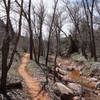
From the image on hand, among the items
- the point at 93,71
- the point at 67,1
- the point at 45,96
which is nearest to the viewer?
the point at 45,96

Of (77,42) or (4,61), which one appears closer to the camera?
(4,61)

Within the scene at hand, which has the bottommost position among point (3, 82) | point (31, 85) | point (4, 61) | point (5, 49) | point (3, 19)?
point (31, 85)

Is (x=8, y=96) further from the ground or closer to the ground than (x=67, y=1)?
closer to the ground

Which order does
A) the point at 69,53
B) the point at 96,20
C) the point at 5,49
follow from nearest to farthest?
the point at 5,49
the point at 96,20
the point at 69,53

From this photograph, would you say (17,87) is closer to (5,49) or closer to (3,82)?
(3,82)

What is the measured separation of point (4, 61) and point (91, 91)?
6.24 meters

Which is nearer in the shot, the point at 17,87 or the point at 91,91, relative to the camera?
the point at 17,87

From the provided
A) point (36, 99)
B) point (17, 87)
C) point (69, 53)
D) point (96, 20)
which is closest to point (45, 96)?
point (36, 99)

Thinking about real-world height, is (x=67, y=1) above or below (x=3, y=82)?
above

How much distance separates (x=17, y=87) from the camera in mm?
7492

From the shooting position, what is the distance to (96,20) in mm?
20891

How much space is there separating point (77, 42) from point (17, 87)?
26641mm

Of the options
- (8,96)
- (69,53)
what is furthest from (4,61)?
(69,53)

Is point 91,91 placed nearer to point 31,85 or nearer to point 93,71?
point 31,85
